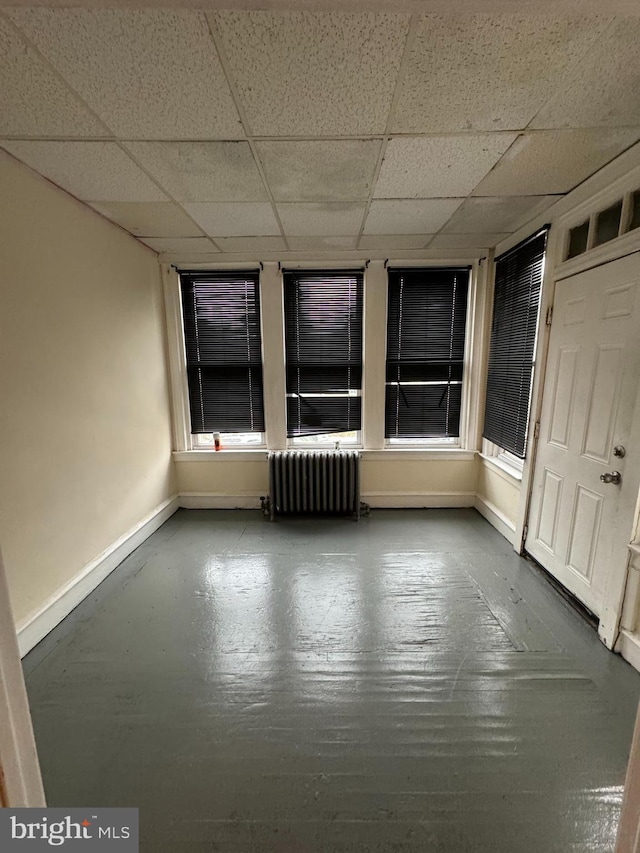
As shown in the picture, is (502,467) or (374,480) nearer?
(502,467)

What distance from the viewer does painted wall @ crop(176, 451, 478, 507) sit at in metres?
3.54

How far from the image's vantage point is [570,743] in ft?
4.54

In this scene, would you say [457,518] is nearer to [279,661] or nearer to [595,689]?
[595,689]

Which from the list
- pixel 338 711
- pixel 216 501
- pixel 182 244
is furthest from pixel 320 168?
pixel 216 501

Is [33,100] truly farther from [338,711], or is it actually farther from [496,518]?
[496,518]

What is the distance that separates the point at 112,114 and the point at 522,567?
141 inches

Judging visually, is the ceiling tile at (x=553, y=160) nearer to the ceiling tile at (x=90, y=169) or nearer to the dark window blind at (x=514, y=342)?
the dark window blind at (x=514, y=342)

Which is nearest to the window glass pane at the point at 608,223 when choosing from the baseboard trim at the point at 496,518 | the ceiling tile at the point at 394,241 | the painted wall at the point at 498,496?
the ceiling tile at the point at 394,241

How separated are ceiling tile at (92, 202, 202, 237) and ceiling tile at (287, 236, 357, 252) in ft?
2.61

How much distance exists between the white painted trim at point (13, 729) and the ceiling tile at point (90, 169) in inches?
79.9

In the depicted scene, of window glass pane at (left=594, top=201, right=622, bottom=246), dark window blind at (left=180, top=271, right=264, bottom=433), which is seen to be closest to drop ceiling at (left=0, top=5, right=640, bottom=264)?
window glass pane at (left=594, top=201, right=622, bottom=246)

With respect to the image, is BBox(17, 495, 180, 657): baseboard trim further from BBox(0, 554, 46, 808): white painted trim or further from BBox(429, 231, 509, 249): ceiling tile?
BBox(429, 231, 509, 249): ceiling tile

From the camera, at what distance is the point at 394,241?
2.92m

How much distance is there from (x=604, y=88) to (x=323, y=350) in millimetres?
2427
